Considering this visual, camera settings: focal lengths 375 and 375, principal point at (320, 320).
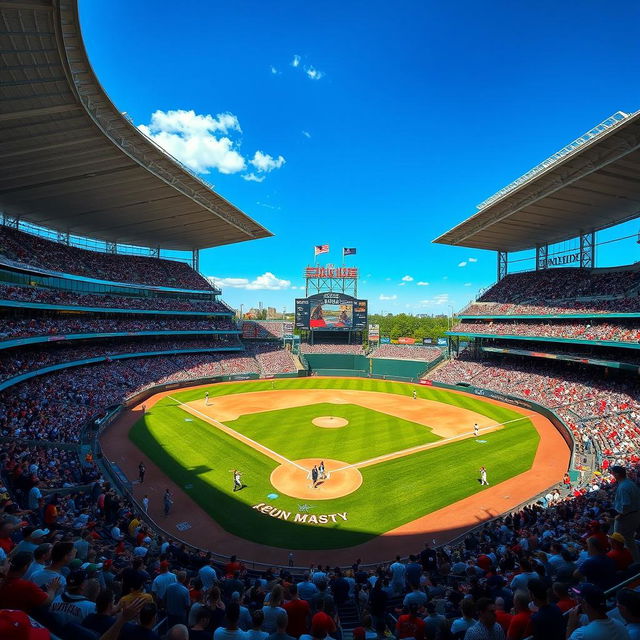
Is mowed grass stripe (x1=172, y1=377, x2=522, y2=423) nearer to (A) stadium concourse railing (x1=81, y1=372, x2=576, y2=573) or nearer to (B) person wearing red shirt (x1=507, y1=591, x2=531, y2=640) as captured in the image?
(A) stadium concourse railing (x1=81, y1=372, x2=576, y2=573)

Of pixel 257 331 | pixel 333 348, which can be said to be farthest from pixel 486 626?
pixel 257 331

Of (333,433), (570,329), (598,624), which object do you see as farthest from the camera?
(570,329)

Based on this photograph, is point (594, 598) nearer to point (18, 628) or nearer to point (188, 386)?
point (18, 628)

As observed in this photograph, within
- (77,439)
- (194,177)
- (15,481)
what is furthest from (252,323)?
(15,481)

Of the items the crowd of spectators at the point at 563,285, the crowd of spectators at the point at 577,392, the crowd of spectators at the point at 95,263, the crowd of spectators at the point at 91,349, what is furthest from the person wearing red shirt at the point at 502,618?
the crowd of spectators at the point at 563,285

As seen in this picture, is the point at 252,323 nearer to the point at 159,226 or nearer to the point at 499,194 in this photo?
the point at 159,226

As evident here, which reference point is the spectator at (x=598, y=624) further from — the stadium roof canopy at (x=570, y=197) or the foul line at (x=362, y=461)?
the stadium roof canopy at (x=570, y=197)
